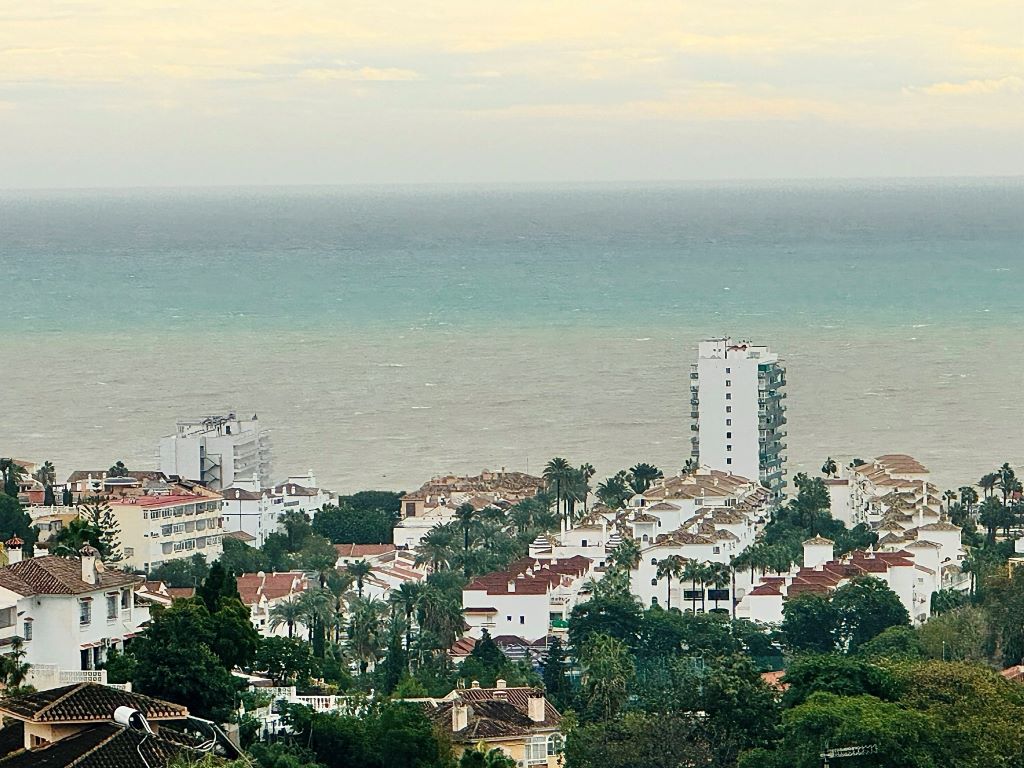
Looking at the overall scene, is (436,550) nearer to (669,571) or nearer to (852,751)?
(669,571)

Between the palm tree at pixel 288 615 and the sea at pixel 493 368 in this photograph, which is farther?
the sea at pixel 493 368

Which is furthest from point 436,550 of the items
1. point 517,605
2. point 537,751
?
point 537,751

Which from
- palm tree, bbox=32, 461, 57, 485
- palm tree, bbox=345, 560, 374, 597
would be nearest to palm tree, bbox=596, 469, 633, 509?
palm tree, bbox=345, 560, 374, 597

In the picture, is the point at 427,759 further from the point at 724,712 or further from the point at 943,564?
the point at 943,564

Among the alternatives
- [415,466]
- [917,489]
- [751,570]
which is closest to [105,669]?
[751,570]

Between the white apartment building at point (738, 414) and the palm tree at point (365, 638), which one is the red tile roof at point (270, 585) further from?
the white apartment building at point (738, 414)

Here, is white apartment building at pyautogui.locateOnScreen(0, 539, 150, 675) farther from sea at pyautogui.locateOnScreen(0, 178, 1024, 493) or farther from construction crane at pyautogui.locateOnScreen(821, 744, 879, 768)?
sea at pyautogui.locateOnScreen(0, 178, 1024, 493)

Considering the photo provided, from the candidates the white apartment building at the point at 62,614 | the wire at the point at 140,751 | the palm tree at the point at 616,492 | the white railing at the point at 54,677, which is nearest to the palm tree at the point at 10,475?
the palm tree at the point at 616,492
